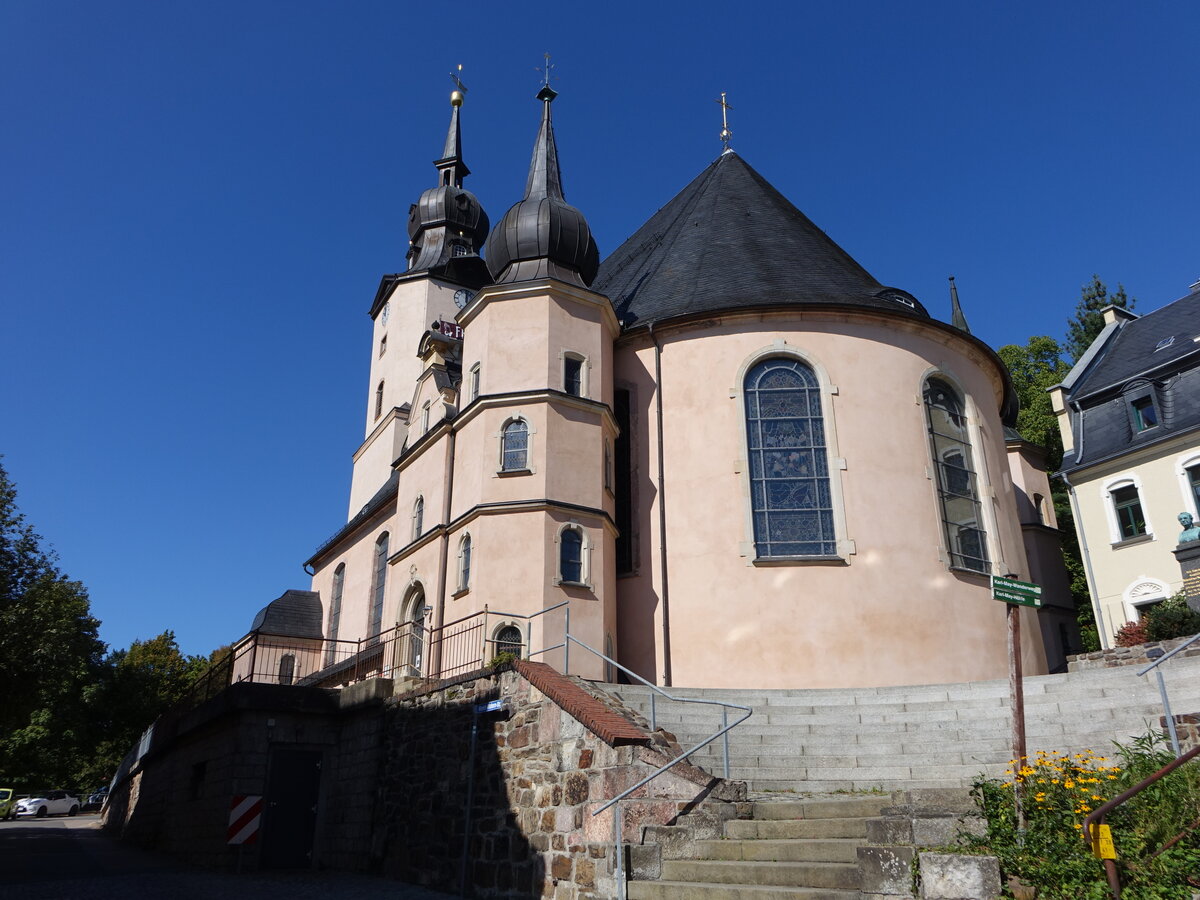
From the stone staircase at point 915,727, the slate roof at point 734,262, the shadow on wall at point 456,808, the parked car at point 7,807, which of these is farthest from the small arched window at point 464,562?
the parked car at point 7,807

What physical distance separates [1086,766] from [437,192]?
103 ft

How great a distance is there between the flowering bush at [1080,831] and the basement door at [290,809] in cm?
999

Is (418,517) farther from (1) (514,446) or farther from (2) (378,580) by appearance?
(2) (378,580)

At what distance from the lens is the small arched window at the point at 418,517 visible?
60.4 ft

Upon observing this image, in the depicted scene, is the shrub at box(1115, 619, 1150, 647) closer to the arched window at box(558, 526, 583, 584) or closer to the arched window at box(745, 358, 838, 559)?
the arched window at box(745, 358, 838, 559)

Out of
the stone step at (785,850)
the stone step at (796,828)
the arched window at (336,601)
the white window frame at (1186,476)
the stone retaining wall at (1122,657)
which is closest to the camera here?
the stone step at (785,850)

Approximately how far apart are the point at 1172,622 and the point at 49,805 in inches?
1628

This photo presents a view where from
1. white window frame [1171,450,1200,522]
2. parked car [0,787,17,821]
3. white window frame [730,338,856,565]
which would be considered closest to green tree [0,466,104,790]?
parked car [0,787,17,821]

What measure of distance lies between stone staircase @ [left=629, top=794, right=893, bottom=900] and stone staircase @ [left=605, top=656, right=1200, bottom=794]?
1.64 meters

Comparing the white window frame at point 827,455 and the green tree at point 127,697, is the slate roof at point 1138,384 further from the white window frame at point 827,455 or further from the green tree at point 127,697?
the green tree at point 127,697

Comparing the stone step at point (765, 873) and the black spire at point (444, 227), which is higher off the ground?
the black spire at point (444, 227)

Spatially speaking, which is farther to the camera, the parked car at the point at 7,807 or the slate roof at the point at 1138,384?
the parked car at the point at 7,807

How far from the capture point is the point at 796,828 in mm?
8141

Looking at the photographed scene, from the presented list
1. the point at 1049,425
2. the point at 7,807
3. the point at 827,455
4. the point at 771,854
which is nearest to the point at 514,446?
the point at 827,455
